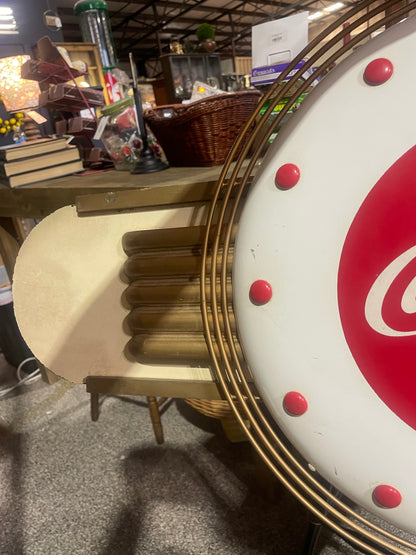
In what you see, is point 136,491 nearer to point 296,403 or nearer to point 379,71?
point 296,403

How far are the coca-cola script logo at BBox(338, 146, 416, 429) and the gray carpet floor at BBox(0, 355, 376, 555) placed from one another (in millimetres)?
892

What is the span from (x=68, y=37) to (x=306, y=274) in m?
12.5

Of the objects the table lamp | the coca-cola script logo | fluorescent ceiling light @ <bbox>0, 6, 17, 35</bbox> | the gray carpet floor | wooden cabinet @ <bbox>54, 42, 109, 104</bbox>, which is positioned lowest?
the gray carpet floor

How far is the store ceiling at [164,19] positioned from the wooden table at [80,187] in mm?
8892

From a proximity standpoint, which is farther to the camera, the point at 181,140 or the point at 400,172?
the point at 181,140

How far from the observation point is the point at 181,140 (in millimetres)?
1103

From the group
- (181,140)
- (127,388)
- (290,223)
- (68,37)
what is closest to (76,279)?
(127,388)

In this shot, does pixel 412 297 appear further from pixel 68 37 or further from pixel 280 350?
pixel 68 37

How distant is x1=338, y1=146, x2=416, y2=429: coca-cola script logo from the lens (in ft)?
1.65

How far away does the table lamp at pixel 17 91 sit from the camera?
1.69 m

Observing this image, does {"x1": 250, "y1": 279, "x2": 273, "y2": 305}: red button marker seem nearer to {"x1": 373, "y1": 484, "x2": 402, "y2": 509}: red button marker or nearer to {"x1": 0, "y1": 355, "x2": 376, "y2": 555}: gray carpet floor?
{"x1": 373, "y1": 484, "x2": 402, "y2": 509}: red button marker

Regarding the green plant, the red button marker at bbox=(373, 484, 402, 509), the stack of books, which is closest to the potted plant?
the green plant

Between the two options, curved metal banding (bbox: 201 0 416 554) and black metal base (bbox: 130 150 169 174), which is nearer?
curved metal banding (bbox: 201 0 416 554)

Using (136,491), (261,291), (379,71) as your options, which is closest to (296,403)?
(261,291)
